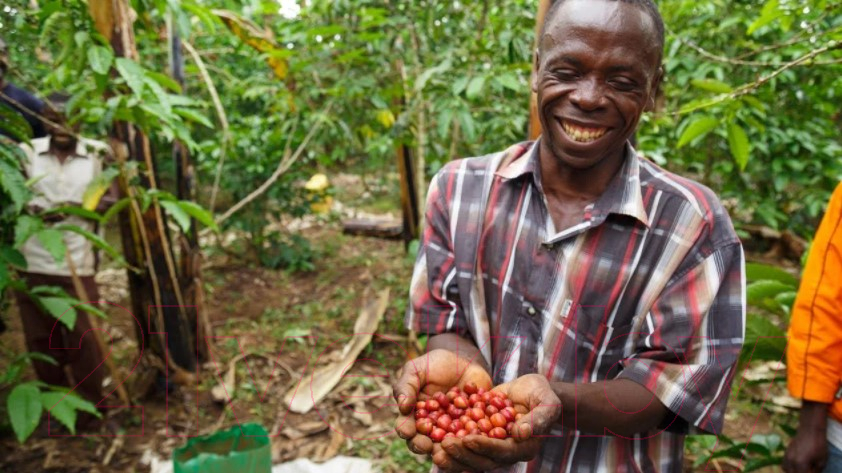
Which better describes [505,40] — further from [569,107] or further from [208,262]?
[208,262]

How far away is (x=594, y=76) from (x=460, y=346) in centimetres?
63

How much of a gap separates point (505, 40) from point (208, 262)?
4.02 m

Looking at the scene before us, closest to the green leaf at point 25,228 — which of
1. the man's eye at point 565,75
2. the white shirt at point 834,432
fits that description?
the man's eye at point 565,75

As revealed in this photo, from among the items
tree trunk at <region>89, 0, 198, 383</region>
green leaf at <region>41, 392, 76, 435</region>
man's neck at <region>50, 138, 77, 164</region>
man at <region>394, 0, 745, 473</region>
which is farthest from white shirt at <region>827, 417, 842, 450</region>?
man's neck at <region>50, 138, 77, 164</region>

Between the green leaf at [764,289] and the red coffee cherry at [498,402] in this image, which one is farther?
the green leaf at [764,289]

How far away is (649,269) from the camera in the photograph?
1.12 meters

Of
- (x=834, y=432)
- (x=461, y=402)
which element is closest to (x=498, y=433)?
(x=461, y=402)

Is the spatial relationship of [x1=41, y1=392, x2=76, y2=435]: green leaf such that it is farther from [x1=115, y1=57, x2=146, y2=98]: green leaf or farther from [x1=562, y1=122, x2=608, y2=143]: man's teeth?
[x1=562, y1=122, x2=608, y2=143]: man's teeth

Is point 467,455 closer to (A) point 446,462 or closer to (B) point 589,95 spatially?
(A) point 446,462

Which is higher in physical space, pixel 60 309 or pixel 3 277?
pixel 3 277

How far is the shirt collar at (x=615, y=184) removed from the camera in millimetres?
1124

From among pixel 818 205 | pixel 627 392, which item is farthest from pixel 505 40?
pixel 818 205

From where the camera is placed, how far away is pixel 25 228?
1846mm

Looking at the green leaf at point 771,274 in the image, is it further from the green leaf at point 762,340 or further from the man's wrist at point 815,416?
the man's wrist at point 815,416
